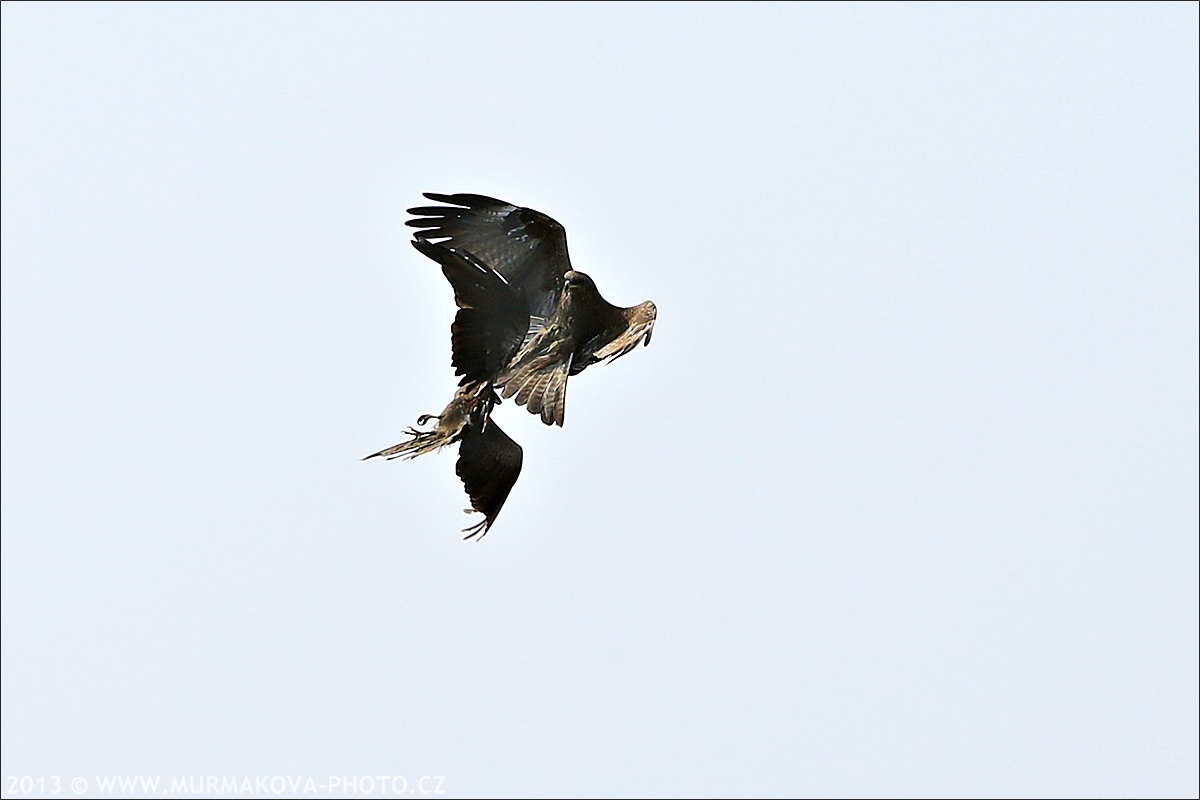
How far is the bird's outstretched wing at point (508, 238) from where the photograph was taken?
16875mm

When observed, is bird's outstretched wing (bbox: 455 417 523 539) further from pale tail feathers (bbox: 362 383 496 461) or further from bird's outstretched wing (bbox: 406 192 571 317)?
bird's outstretched wing (bbox: 406 192 571 317)

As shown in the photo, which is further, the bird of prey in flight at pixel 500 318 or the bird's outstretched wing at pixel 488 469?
the bird's outstretched wing at pixel 488 469

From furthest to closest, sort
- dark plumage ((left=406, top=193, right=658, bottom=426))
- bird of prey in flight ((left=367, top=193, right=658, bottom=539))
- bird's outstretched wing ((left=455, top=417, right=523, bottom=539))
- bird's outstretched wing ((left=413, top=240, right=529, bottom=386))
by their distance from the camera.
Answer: bird's outstretched wing ((left=455, top=417, right=523, bottom=539)) → bird's outstretched wing ((left=413, top=240, right=529, bottom=386)) → bird of prey in flight ((left=367, top=193, right=658, bottom=539)) → dark plumage ((left=406, top=193, right=658, bottom=426))

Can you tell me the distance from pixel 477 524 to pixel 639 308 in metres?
2.78

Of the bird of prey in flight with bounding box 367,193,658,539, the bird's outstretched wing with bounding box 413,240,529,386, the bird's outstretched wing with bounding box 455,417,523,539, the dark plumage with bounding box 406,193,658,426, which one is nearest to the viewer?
the dark plumage with bounding box 406,193,658,426

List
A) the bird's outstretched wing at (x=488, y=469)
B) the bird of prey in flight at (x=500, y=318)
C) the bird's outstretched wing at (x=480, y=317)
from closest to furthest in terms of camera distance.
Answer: the bird of prey in flight at (x=500, y=318) < the bird's outstretched wing at (x=480, y=317) < the bird's outstretched wing at (x=488, y=469)

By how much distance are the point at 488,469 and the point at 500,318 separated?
146cm

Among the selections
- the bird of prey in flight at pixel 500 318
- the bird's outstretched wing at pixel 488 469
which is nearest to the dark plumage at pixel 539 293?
the bird of prey in flight at pixel 500 318

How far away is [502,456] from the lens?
56.9 feet

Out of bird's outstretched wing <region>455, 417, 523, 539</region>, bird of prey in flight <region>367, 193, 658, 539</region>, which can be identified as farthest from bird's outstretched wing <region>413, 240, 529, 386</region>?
bird's outstretched wing <region>455, 417, 523, 539</region>

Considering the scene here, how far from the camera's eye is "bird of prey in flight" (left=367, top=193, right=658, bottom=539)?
1625 cm

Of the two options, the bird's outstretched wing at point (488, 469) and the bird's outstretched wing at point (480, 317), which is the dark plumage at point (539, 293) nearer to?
the bird's outstretched wing at point (480, 317)

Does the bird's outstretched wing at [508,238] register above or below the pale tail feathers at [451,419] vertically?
above

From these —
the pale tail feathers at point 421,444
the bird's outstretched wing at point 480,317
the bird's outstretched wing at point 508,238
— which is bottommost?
the pale tail feathers at point 421,444
